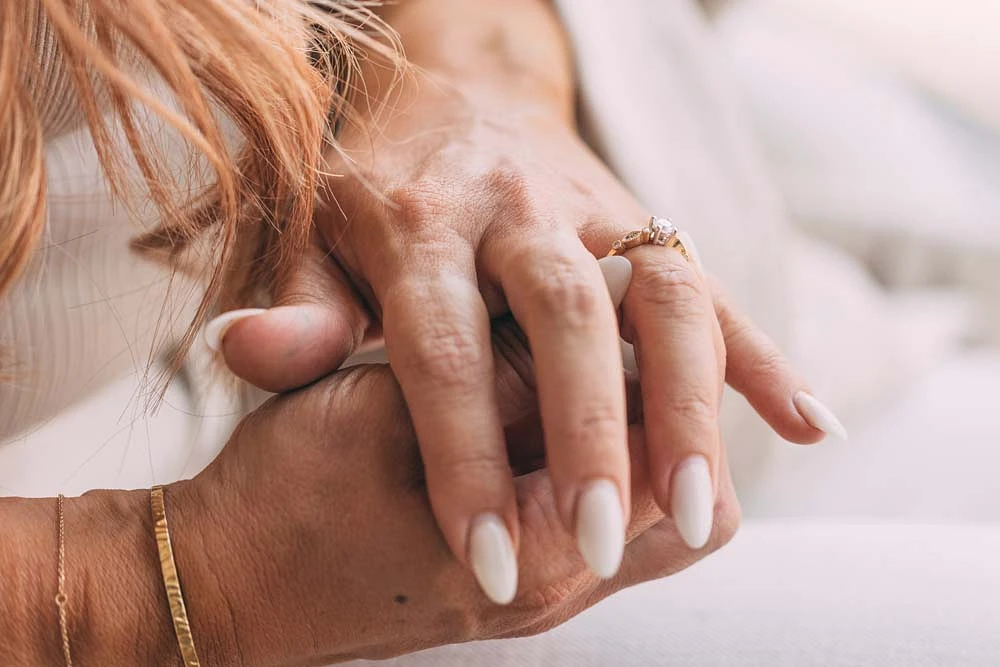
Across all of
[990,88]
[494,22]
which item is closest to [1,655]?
[494,22]

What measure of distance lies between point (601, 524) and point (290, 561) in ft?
0.56

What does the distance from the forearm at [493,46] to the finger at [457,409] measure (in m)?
0.29

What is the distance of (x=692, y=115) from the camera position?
1.02m

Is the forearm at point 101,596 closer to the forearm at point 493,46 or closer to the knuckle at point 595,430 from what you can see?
the knuckle at point 595,430

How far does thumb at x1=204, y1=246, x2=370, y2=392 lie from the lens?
0.52 meters

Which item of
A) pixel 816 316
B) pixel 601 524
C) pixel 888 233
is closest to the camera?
pixel 601 524

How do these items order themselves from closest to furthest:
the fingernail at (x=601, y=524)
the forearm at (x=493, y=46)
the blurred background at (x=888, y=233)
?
the fingernail at (x=601, y=524) → the forearm at (x=493, y=46) → the blurred background at (x=888, y=233)

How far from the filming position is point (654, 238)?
1.87ft

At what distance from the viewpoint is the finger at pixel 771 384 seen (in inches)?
22.3

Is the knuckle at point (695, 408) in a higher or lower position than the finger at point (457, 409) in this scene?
lower

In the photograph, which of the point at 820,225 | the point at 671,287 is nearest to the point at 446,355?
the point at 671,287

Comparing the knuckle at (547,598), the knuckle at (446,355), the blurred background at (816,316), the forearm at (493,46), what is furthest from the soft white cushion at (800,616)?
the forearm at (493,46)

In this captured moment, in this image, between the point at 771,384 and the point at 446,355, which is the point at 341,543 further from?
the point at 771,384

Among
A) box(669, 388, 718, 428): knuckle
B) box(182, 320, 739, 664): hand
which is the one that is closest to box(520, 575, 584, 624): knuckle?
box(182, 320, 739, 664): hand
